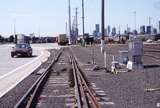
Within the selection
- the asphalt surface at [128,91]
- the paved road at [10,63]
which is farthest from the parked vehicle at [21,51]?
the asphalt surface at [128,91]

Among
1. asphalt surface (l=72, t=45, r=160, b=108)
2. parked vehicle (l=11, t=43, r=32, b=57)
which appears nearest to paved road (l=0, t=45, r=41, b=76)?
parked vehicle (l=11, t=43, r=32, b=57)

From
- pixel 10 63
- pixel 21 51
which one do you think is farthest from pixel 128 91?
pixel 21 51

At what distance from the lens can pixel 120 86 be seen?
1941 centimetres

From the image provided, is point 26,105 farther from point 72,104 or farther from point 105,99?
point 105,99

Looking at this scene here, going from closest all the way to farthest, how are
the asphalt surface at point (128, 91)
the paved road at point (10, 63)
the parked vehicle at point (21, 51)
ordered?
the asphalt surface at point (128, 91)
the paved road at point (10, 63)
the parked vehicle at point (21, 51)

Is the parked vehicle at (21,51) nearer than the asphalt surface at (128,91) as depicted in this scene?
No

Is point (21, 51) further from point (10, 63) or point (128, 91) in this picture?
point (128, 91)

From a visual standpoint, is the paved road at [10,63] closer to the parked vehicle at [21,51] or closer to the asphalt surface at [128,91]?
the parked vehicle at [21,51]

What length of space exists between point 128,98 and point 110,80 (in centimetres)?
690

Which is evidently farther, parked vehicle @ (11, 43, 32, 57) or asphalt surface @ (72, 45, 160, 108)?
parked vehicle @ (11, 43, 32, 57)

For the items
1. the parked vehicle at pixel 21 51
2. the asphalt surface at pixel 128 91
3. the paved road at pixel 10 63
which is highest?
the parked vehicle at pixel 21 51

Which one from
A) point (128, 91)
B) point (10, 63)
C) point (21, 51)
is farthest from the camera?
point (21, 51)

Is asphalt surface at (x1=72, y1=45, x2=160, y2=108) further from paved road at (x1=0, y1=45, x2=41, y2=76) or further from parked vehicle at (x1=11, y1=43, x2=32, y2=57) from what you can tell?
parked vehicle at (x1=11, y1=43, x2=32, y2=57)

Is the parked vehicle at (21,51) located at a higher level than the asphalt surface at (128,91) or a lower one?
higher
